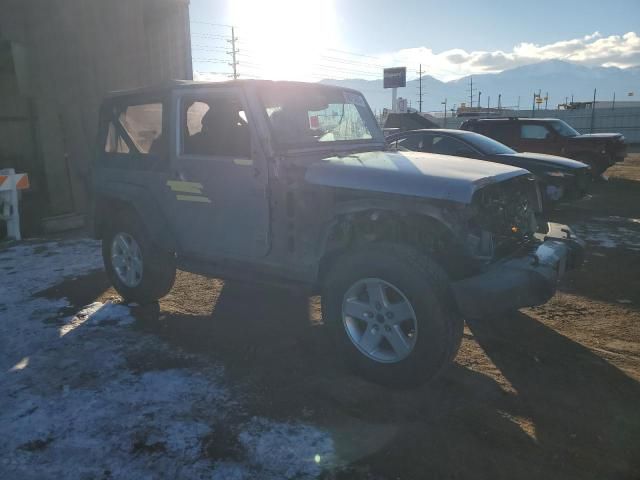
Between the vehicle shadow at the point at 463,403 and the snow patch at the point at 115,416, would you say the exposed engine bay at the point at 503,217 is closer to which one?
the vehicle shadow at the point at 463,403

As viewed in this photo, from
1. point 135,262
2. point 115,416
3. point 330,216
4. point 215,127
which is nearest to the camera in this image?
point 115,416

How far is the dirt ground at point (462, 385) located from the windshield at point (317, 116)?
1.68 metres

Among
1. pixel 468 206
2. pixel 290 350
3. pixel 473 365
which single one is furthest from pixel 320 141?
pixel 473 365

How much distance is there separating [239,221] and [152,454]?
1.86 meters

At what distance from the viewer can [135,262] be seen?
485 cm

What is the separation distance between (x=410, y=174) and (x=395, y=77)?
27.9 m

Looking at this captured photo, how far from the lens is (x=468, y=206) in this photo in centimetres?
310

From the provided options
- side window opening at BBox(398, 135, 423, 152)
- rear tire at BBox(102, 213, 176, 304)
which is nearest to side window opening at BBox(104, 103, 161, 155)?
rear tire at BBox(102, 213, 176, 304)

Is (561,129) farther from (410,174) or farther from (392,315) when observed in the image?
(392,315)

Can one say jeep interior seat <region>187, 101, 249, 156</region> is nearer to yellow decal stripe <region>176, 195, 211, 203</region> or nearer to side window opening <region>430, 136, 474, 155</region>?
yellow decal stripe <region>176, 195, 211, 203</region>

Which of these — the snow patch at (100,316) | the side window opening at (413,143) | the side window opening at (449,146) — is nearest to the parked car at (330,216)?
the snow patch at (100,316)

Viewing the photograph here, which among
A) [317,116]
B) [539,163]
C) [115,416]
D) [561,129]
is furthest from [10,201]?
[561,129]

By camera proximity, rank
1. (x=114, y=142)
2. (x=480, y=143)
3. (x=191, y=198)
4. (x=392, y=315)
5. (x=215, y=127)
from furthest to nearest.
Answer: (x=480, y=143)
(x=114, y=142)
(x=191, y=198)
(x=215, y=127)
(x=392, y=315)

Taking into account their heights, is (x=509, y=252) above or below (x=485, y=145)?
below
